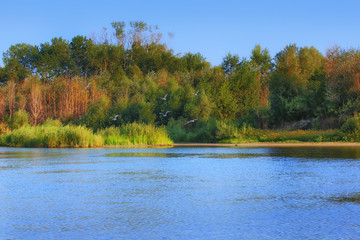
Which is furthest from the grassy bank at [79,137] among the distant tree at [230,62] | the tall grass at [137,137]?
the distant tree at [230,62]

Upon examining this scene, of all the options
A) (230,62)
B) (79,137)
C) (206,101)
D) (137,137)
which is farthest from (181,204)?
(230,62)

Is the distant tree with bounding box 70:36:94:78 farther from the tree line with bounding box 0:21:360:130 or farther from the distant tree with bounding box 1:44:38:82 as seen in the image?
the distant tree with bounding box 1:44:38:82

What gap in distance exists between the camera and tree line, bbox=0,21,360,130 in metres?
37.3

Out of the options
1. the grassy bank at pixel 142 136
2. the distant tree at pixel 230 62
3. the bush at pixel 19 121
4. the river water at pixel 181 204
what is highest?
the distant tree at pixel 230 62

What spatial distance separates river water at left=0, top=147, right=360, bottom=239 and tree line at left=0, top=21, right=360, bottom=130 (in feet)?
80.0

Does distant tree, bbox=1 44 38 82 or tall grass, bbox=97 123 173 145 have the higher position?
distant tree, bbox=1 44 38 82

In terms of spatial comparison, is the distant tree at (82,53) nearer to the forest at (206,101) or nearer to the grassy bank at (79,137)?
the forest at (206,101)

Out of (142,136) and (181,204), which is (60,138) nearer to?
→ (142,136)

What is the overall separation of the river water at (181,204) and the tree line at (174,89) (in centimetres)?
2439

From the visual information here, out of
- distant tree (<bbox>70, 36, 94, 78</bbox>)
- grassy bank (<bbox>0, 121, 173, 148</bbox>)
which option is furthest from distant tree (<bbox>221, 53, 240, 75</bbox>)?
grassy bank (<bbox>0, 121, 173, 148</bbox>)

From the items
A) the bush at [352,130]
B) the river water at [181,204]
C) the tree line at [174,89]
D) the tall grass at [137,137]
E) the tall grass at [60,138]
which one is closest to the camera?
the river water at [181,204]

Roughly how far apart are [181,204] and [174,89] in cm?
3773

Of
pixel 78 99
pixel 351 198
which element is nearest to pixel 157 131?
pixel 78 99

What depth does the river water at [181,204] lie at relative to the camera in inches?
238
